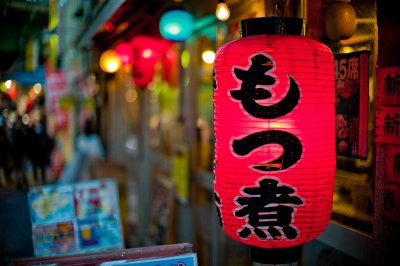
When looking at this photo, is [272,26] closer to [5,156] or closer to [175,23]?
[175,23]

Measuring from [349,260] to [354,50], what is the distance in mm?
2138

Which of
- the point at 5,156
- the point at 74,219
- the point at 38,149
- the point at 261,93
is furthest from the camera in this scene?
the point at 38,149

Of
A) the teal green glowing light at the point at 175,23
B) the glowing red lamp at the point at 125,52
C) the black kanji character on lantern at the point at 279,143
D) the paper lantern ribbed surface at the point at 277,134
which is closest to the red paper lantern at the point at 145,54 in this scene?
the glowing red lamp at the point at 125,52

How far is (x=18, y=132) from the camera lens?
30.2 ft

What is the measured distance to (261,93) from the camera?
123 inches

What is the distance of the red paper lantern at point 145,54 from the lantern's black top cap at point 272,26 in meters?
5.44

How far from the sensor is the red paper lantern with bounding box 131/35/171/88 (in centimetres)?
874

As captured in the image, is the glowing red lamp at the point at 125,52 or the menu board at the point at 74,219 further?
the glowing red lamp at the point at 125,52

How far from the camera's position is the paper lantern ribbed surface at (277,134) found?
123 inches

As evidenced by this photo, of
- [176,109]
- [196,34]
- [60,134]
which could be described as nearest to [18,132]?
[176,109]

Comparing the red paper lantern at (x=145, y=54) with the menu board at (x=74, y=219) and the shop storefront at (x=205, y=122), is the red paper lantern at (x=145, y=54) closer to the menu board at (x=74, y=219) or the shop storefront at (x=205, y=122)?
the shop storefront at (x=205, y=122)

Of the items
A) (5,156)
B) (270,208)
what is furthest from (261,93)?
(5,156)

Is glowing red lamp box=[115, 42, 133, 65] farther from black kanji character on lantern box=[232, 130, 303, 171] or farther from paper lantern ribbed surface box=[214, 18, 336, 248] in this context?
black kanji character on lantern box=[232, 130, 303, 171]

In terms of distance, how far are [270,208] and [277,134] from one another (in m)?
0.56
